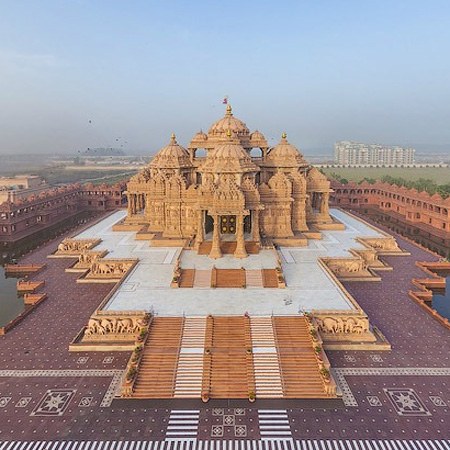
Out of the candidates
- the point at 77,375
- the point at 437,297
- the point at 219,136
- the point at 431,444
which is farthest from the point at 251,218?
the point at 431,444

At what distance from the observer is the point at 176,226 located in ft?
140

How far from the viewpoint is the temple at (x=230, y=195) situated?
A: 37.3 m

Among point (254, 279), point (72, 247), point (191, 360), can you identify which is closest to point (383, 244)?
point (254, 279)

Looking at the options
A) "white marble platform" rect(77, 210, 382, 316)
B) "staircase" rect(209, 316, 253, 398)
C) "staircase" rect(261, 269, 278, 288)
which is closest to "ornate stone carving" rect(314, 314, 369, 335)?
"white marble platform" rect(77, 210, 382, 316)

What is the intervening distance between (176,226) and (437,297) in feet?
87.3

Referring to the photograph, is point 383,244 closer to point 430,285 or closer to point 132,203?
point 430,285

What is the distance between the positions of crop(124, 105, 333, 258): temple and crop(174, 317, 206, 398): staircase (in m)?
11.6

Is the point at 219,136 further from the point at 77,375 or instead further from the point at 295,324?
the point at 77,375

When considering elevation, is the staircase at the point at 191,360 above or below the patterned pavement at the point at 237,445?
above

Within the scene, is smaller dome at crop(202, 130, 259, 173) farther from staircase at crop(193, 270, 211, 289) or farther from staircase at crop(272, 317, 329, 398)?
staircase at crop(272, 317, 329, 398)

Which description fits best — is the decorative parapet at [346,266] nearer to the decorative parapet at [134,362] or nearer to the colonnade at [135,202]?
the decorative parapet at [134,362]

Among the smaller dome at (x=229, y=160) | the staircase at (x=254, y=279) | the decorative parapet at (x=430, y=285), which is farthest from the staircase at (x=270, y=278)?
the smaller dome at (x=229, y=160)

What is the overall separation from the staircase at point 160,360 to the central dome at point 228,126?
29.5 m

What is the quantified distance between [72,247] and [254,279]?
77.8 feet
